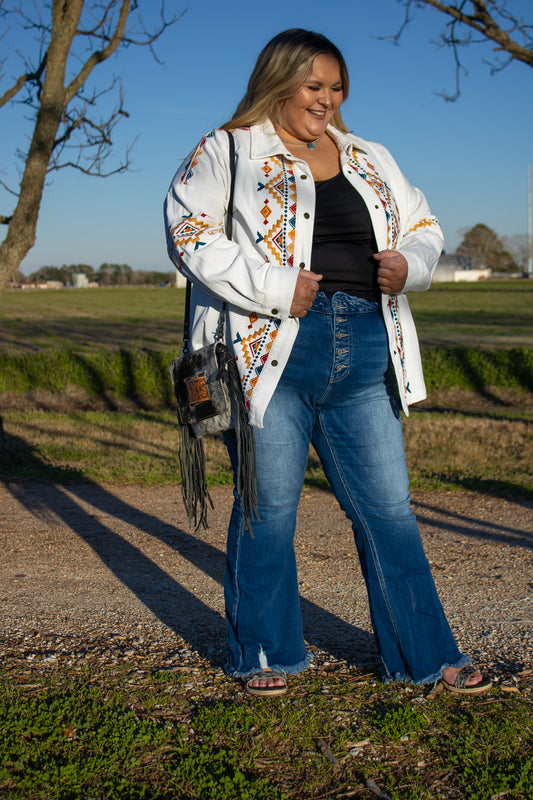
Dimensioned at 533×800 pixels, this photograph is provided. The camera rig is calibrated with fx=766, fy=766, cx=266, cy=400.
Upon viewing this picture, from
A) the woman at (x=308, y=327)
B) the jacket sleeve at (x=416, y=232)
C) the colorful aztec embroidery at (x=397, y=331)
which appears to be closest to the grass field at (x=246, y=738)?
the woman at (x=308, y=327)

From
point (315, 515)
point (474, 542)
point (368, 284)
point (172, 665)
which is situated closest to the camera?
point (368, 284)

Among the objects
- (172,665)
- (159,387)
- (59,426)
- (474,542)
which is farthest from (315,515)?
(159,387)

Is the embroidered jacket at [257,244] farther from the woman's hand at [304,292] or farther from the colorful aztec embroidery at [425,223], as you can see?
the colorful aztec embroidery at [425,223]

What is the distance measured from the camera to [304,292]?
233 cm

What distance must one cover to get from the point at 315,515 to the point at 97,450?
3.11m

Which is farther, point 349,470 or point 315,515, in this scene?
point 315,515

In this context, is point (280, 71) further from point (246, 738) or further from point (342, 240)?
point (246, 738)

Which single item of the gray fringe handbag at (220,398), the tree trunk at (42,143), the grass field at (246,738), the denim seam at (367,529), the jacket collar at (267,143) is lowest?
the grass field at (246,738)

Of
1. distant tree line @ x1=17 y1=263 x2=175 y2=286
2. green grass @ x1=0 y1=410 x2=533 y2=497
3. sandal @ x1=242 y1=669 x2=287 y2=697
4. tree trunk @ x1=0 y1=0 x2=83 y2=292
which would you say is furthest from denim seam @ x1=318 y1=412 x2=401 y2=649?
distant tree line @ x1=17 y1=263 x2=175 y2=286

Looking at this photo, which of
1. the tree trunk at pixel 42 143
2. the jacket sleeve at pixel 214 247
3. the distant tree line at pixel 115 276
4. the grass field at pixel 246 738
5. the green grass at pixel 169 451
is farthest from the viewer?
the distant tree line at pixel 115 276

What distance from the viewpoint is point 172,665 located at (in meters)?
2.89

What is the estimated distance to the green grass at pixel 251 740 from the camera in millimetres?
2092

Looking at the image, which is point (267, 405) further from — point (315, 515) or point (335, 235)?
point (315, 515)

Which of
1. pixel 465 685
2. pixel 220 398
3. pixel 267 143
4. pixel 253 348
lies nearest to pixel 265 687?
pixel 465 685
